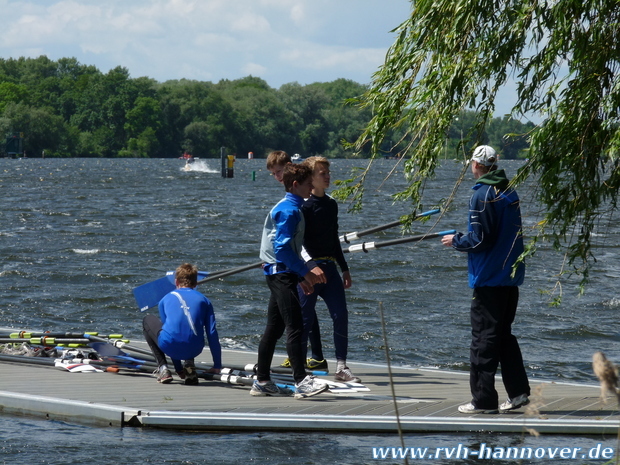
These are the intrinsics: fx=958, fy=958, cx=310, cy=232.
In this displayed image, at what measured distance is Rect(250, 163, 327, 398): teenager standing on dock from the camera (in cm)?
689

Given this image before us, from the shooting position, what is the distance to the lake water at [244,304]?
6.24m

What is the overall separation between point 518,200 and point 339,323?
2.03 meters

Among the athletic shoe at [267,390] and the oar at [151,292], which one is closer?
the athletic shoe at [267,390]

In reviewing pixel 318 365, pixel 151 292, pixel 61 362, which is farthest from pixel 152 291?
pixel 318 365

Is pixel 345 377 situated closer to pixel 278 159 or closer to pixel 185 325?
pixel 185 325

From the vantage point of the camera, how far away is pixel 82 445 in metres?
6.32

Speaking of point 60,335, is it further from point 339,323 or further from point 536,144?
point 536,144

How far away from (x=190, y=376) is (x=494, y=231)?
9.23 feet

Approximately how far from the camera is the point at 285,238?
6867mm

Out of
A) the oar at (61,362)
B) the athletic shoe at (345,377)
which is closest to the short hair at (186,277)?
the oar at (61,362)

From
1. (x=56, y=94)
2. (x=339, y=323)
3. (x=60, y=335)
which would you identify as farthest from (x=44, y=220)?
(x=56, y=94)

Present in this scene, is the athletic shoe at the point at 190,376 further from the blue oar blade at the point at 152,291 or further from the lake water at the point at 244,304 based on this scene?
the blue oar blade at the point at 152,291

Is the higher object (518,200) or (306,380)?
(518,200)

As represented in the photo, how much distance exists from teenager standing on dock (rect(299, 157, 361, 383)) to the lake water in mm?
585
